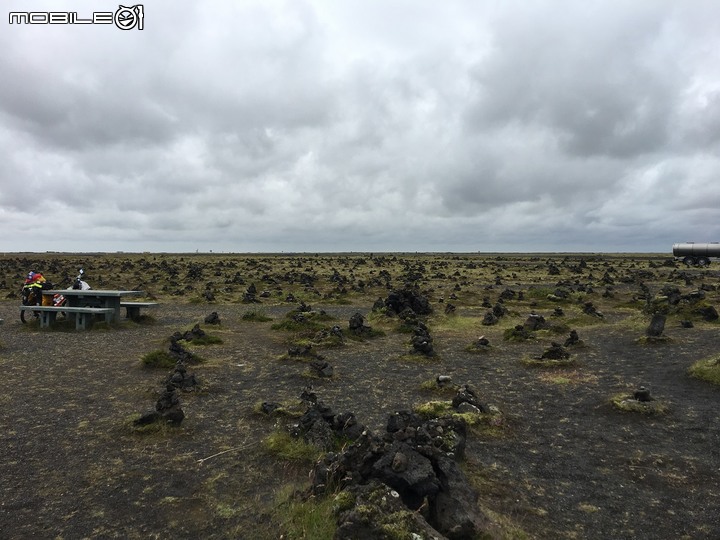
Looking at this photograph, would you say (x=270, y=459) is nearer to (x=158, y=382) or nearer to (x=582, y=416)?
(x=158, y=382)

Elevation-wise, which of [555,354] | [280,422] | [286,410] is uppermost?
[555,354]

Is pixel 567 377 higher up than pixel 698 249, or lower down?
lower down

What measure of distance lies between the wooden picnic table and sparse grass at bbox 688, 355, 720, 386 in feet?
75.9

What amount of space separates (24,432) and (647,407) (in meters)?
13.9

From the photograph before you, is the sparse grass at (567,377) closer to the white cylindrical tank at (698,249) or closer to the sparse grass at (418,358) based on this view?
the sparse grass at (418,358)

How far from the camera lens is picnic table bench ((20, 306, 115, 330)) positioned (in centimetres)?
2184

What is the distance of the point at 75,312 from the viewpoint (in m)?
22.4

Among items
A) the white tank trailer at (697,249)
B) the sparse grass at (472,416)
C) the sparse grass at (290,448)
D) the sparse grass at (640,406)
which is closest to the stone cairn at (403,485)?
the sparse grass at (290,448)

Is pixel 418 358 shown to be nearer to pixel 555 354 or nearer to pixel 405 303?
pixel 555 354

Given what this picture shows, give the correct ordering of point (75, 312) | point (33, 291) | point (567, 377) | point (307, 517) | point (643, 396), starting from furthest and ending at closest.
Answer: point (33, 291)
point (75, 312)
point (567, 377)
point (643, 396)
point (307, 517)

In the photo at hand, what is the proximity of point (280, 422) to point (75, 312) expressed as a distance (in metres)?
16.7

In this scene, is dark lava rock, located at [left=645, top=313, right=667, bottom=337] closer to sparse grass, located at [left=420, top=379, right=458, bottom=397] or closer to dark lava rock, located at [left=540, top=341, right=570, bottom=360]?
dark lava rock, located at [left=540, top=341, right=570, bottom=360]

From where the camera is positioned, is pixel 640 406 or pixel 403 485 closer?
pixel 403 485

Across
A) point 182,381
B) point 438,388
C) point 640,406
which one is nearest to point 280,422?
point 182,381
